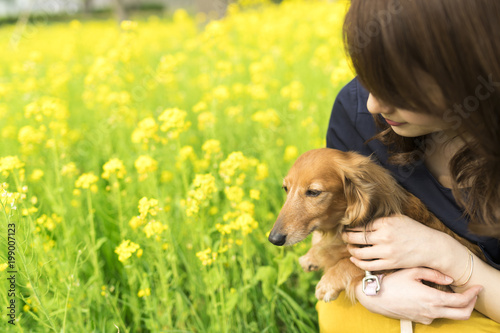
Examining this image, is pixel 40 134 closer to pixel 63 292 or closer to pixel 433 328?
pixel 63 292

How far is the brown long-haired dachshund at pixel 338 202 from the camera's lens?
67.6 inches

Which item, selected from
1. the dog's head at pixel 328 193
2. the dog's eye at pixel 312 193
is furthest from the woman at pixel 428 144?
the dog's eye at pixel 312 193

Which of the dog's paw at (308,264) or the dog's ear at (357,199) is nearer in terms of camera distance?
the dog's ear at (357,199)

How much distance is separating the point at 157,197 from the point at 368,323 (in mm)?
1243

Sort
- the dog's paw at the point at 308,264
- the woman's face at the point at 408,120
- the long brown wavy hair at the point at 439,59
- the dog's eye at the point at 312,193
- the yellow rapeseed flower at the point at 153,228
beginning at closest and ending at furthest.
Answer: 1. the long brown wavy hair at the point at 439,59
2. the woman's face at the point at 408,120
3. the dog's eye at the point at 312,193
4. the yellow rapeseed flower at the point at 153,228
5. the dog's paw at the point at 308,264

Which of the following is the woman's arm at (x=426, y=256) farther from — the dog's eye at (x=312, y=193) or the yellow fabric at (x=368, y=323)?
the dog's eye at (x=312, y=193)

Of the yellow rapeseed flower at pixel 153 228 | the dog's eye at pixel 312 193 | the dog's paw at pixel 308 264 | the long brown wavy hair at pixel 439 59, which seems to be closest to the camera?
the long brown wavy hair at pixel 439 59

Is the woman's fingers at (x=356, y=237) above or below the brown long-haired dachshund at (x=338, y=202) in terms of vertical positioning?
below

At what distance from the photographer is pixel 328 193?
1738 millimetres

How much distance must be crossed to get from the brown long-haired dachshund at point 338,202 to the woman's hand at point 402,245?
7 cm

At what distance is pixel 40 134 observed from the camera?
8.98ft

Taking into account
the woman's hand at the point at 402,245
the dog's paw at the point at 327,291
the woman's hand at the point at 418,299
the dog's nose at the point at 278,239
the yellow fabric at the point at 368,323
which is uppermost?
the dog's nose at the point at 278,239

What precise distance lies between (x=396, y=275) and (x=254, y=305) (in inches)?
36.0

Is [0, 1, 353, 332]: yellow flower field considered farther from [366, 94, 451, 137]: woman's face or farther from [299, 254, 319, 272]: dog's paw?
→ [366, 94, 451, 137]: woman's face
